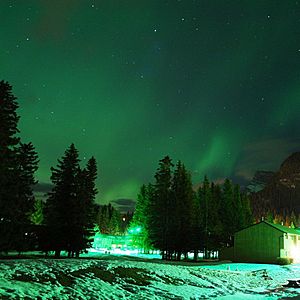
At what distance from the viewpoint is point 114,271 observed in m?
21.9

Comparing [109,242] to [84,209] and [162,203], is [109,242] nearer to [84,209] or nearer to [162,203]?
[162,203]

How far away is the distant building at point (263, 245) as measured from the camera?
54.2 meters

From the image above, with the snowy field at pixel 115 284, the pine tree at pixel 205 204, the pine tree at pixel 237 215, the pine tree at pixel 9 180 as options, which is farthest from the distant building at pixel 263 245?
the pine tree at pixel 9 180

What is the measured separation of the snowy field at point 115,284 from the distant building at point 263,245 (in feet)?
95.2

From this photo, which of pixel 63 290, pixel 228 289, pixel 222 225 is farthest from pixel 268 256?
pixel 63 290

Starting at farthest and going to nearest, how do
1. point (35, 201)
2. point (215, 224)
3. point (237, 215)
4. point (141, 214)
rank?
point (237, 215) < point (141, 214) < point (215, 224) < point (35, 201)

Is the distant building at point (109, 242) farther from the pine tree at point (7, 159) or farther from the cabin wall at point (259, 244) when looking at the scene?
the pine tree at point (7, 159)

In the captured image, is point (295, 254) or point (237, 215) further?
point (237, 215)

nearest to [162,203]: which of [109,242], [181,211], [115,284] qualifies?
[181,211]

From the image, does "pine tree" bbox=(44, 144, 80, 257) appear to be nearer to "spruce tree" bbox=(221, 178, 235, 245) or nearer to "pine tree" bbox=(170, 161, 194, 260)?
"pine tree" bbox=(170, 161, 194, 260)

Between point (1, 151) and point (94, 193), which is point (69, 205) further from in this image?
point (1, 151)

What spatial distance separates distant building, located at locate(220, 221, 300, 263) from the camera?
5419 cm

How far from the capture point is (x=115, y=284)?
18969 mm

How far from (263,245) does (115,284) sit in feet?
136
